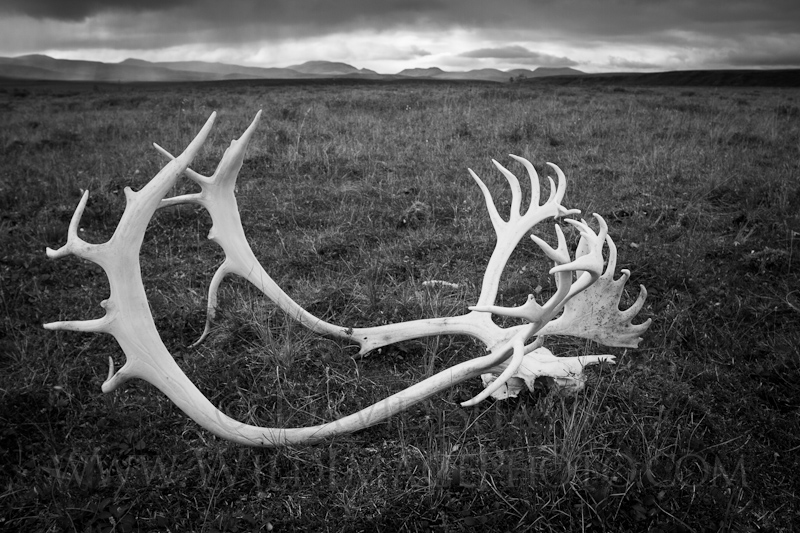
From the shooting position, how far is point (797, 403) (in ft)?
9.88

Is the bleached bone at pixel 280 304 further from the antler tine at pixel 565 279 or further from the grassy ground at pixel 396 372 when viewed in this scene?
the grassy ground at pixel 396 372

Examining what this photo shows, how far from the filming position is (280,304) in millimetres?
3283

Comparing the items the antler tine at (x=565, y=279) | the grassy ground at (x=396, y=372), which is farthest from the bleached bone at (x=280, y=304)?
the grassy ground at (x=396, y=372)

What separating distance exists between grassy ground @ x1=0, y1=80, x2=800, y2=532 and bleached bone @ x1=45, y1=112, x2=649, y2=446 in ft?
0.65

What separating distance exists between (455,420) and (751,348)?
225 centimetres

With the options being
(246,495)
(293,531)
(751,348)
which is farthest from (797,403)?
(246,495)

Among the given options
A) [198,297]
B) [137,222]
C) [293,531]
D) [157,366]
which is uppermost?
[137,222]

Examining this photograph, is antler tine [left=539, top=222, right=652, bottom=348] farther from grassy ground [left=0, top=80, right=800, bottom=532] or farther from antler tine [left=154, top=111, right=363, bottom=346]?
antler tine [left=154, top=111, right=363, bottom=346]

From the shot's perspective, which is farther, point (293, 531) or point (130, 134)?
point (130, 134)

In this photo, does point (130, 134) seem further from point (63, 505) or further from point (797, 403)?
point (797, 403)

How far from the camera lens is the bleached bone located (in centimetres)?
217

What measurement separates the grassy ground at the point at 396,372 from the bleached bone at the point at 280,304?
20cm

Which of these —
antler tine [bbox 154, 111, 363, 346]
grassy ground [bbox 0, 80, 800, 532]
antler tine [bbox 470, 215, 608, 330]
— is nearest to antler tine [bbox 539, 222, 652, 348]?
grassy ground [bbox 0, 80, 800, 532]

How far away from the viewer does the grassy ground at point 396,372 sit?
230 centimetres
